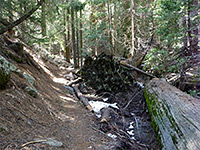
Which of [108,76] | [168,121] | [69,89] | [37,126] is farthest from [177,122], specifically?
[69,89]

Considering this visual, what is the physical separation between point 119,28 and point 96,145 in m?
14.8

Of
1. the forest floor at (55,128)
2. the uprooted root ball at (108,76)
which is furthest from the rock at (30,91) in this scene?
the uprooted root ball at (108,76)

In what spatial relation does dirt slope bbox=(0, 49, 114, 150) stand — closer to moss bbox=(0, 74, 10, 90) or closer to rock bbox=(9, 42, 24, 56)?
moss bbox=(0, 74, 10, 90)

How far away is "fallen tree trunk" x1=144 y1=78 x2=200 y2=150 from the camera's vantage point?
2.72 m

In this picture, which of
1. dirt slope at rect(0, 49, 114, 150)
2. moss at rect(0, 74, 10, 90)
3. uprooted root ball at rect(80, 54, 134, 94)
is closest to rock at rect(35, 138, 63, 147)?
dirt slope at rect(0, 49, 114, 150)

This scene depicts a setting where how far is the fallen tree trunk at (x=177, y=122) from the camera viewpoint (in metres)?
2.72

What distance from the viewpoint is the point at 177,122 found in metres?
3.31

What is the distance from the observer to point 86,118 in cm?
629

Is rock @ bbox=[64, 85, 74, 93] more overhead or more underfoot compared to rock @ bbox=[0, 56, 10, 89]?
more underfoot

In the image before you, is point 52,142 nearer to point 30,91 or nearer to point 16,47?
point 30,91

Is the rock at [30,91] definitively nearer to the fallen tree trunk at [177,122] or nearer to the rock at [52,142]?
the rock at [52,142]

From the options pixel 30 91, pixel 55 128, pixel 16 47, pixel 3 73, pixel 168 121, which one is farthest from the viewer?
pixel 16 47

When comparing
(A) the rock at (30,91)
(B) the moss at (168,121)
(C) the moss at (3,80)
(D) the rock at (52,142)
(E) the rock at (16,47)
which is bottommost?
(D) the rock at (52,142)

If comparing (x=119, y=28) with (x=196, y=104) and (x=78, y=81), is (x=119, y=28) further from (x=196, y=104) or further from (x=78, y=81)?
(x=196, y=104)
